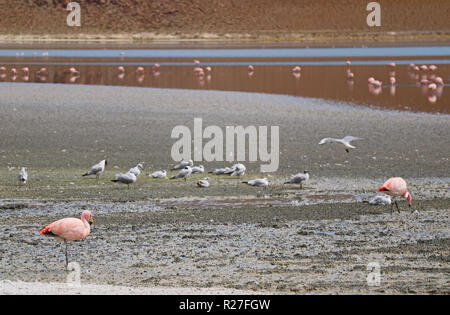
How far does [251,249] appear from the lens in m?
8.43

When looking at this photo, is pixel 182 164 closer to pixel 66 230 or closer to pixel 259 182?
pixel 259 182

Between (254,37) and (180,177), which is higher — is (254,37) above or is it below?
below

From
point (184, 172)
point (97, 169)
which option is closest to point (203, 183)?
point (184, 172)

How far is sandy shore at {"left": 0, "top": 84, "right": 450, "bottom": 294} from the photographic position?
24.6ft

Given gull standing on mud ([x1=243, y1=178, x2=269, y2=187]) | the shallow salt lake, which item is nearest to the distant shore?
the shallow salt lake

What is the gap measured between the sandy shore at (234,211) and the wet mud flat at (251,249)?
0.06 feet

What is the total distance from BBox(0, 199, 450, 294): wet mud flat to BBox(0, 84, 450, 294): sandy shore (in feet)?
0.06

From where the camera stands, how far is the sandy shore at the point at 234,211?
7496 mm

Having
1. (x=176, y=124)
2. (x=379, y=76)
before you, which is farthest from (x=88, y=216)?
(x=379, y=76)

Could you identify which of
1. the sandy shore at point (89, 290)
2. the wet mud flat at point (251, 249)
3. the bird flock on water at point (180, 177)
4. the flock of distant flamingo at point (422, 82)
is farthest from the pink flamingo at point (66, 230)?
the flock of distant flamingo at point (422, 82)

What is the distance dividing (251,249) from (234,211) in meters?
1.92

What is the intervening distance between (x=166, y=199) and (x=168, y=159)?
3.41 m

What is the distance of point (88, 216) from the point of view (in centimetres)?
819

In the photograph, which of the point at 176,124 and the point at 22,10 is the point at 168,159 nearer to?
the point at 176,124
